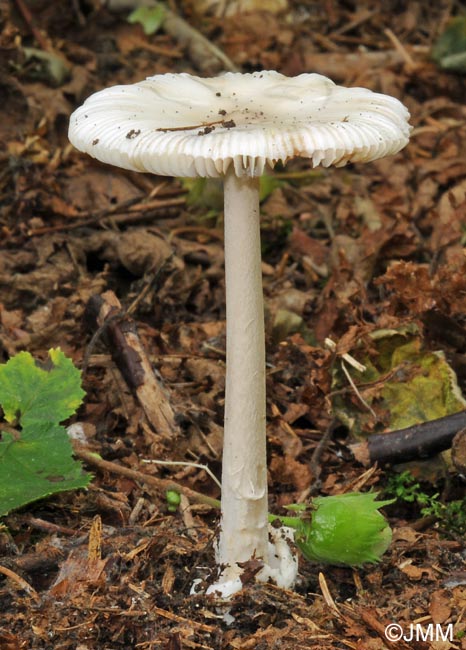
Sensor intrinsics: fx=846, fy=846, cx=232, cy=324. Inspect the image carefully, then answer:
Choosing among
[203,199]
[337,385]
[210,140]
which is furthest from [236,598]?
[203,199]

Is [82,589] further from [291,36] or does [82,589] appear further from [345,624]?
[291,36]

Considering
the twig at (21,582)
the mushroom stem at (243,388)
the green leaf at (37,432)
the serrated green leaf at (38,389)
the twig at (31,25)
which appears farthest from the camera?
the twig at (31,25)

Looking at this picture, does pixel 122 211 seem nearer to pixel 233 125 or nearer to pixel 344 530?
pixel 233 125

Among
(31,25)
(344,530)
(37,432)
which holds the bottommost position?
(344,530)

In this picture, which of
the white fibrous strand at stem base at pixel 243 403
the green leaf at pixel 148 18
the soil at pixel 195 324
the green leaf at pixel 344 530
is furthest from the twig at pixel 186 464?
the green leaf at pixel 148 18

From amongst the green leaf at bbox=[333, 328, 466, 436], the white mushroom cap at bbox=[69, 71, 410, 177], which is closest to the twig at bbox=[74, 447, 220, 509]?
the green leaf at bbox=[333, 328, 466, 436]

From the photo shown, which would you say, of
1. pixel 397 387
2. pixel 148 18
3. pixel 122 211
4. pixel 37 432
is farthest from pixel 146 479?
pixel 148 18

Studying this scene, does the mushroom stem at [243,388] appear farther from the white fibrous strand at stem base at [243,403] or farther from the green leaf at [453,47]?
the green leaf at [453,47]
